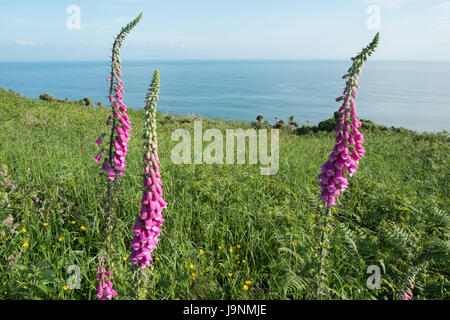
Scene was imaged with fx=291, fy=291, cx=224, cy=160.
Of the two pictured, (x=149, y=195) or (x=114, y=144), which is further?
(x=114, y=144)

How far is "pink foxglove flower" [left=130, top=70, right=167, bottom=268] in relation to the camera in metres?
2.23

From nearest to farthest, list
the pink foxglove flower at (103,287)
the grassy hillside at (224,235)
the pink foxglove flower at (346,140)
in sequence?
the pink foxglove flower at (103,287) < the pink foxglove flower at (346,140) < the grassy hillside at (224,235)

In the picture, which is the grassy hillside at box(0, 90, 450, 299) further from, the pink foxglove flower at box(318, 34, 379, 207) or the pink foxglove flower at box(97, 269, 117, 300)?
the pink foxglove flower at box(318, 34, 379, 207)

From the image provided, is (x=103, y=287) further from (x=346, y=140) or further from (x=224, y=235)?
(x=346, y=140)

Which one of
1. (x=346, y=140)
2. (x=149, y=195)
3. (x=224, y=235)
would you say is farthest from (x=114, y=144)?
(x=346, y=140)

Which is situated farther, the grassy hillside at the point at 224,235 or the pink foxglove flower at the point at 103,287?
the grassy hillside at the point at 224,235

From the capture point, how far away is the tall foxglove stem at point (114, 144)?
2523 millimetres

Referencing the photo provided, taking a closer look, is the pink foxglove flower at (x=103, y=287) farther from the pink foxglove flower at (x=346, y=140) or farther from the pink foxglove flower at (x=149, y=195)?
the pink foxglove flower at (x=346, y=140)

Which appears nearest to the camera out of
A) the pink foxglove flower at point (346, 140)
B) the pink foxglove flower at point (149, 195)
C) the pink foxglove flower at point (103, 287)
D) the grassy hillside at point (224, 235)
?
the pink foxglove flower at point (149, 195)

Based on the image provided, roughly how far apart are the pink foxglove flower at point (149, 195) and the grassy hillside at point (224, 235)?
475 mm

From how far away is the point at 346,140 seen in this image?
8.86 feet

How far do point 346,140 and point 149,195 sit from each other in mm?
1831

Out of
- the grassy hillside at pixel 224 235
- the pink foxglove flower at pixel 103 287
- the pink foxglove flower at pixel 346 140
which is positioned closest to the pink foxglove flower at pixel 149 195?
the pink foxglove flower at pixel 103 287

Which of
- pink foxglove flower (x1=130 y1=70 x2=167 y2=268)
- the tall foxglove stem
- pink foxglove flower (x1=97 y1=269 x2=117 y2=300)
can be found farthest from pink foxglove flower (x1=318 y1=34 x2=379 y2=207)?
pink foxglove flower (x1=97 y1=269 x2=117 y2=300)
